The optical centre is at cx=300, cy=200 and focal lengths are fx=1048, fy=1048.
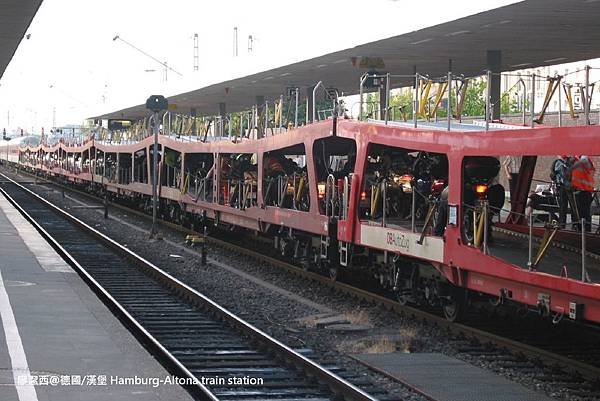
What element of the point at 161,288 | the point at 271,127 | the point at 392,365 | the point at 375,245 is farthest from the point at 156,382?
the point at 271,127

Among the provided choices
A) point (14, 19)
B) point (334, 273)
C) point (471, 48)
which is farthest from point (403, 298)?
point (471, 48)

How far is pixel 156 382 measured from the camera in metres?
9.98

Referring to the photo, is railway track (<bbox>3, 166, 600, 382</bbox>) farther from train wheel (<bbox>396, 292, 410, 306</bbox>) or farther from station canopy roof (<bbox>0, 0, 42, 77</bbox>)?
station canopy roof (<bbox>0, 0, 42, 77</bbox>)

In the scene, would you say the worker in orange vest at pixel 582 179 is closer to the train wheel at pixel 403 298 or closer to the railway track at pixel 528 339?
the railway track at pixel 528 339

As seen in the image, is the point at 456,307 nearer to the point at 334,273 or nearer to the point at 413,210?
the point at 413,210

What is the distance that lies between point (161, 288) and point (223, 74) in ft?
92.6

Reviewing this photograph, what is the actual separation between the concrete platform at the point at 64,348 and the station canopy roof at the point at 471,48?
12286 mm

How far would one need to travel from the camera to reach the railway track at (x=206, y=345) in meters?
10.7

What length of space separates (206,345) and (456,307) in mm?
3770

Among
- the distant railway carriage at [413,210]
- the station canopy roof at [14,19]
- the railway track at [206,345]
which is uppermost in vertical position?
the station canopy roof at [14,19]

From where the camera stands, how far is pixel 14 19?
78.0ft

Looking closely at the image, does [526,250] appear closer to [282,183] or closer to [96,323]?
[96,323]

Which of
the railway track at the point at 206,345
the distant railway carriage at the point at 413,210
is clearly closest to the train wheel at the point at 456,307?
Answer: the distant railway carriage at the point at 413,210

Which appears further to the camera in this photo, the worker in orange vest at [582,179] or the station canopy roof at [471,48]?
the station canopy roof at [471,48]
